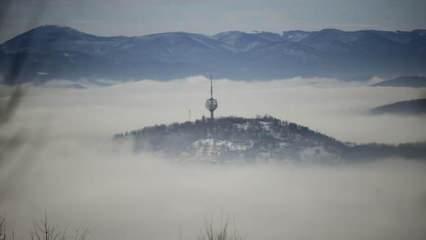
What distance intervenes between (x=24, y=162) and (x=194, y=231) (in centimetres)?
1043

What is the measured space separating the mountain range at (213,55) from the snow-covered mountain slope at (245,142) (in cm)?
431

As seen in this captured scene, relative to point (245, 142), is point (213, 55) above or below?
above

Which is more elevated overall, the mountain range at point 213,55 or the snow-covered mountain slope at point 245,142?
the mountain range at point 213,55

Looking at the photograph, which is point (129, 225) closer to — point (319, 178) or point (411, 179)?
point (319, 178)

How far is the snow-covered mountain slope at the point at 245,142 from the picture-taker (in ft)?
132

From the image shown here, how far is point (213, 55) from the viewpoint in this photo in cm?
3612

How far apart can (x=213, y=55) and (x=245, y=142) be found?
1487 cm

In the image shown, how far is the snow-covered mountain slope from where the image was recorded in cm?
4038

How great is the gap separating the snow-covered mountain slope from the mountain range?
4.31 m

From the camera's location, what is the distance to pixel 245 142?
4931cm

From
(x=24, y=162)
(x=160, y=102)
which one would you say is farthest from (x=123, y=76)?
(x=24, y=162)

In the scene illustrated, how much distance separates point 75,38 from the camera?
108 ft

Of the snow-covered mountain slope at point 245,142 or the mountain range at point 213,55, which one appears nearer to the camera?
the mountain range at point 213,55

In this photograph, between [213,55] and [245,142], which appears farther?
[245,142]
